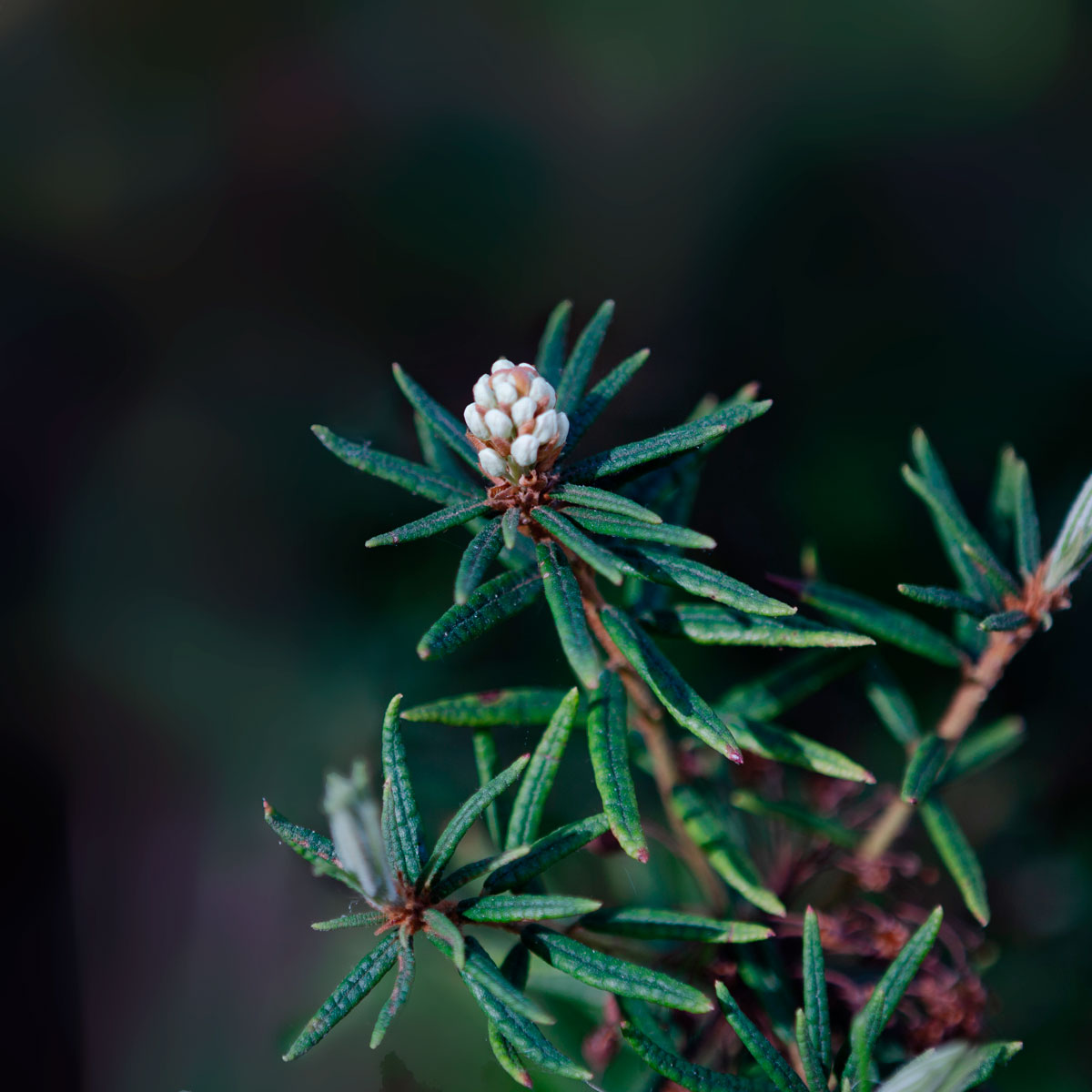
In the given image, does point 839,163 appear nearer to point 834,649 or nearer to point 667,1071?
point 834,649

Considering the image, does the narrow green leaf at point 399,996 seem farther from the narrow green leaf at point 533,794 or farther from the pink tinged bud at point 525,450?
the pink tinged bud at point 525,450

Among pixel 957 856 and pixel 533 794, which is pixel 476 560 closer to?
pixel 533 794

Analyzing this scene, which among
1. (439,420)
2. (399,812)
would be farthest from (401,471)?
(399,812)

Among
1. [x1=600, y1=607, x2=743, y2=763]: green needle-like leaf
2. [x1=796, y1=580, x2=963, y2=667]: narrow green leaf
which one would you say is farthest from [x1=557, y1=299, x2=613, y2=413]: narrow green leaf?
[x1=796, y1=580, x2=963, y2=667]: narrow green leaf

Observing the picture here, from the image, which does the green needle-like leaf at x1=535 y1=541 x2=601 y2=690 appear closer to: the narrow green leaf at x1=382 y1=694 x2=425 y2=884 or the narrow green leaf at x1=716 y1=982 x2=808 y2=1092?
the narrow green leaf at x1=382 y1=694 x2=425 y2=884

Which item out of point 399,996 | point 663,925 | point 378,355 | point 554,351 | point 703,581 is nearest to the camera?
point 399,996

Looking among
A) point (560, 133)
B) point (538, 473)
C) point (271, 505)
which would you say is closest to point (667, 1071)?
point (538, 473)
